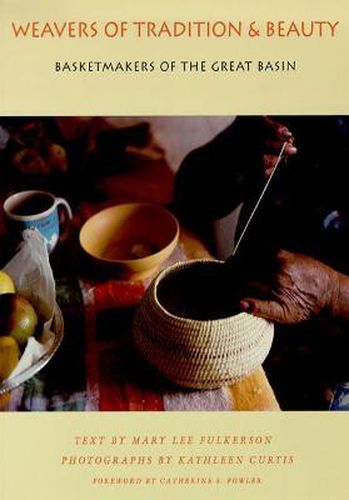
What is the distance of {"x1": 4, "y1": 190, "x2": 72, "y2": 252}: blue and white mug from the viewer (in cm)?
49

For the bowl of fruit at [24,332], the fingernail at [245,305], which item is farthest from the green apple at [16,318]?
the fingernail at [245,305]

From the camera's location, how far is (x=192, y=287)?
1.50ft

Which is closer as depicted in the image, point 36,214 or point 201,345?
point 201,345

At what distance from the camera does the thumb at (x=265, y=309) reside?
413mm

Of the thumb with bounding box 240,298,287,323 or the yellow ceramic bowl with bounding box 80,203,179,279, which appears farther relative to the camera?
the yellow ceramic bowl with bounding box 80,203,179,279

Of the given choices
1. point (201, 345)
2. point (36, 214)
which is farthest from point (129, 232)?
point (201, 345)

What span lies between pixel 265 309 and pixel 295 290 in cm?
3

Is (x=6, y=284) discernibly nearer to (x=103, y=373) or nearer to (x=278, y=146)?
(x=103, y=373)

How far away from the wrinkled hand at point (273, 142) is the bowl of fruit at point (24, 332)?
19cm

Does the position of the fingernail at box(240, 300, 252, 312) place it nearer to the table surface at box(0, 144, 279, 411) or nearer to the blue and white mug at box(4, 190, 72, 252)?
the table surface at box(0, 144, 279, 411)

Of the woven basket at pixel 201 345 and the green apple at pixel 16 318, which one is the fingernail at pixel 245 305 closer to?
the woven basket at pixel 201 345

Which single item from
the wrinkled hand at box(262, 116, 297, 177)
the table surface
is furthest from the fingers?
the table surface

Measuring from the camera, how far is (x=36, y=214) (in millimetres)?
504
